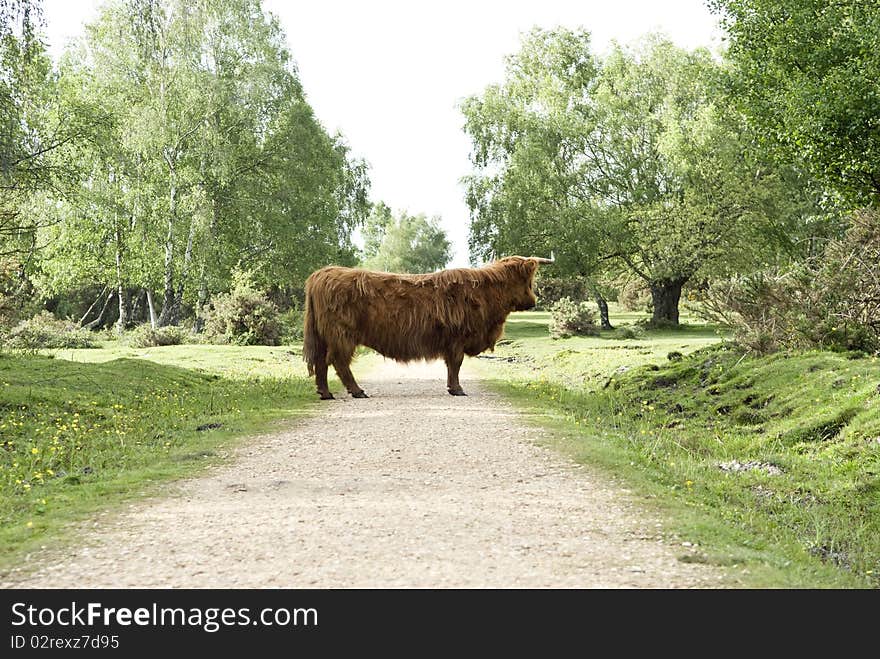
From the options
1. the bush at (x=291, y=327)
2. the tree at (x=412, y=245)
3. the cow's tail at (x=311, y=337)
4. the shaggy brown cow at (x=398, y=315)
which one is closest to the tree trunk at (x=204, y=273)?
the bush at (x=291, y=327)

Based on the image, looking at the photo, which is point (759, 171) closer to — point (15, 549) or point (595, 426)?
point (595, 426)

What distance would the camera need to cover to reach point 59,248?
130 ft

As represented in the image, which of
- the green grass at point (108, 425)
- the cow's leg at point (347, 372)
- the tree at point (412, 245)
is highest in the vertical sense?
the tree at point (412, 245)

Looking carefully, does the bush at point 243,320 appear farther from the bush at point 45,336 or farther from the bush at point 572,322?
the bush at point 572,322

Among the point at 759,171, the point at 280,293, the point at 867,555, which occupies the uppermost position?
the point at 759,171

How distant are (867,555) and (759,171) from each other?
129 feet

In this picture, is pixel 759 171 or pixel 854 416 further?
pixel 759 171

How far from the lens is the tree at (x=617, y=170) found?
4041 cm

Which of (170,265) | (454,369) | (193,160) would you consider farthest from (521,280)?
(193,160)

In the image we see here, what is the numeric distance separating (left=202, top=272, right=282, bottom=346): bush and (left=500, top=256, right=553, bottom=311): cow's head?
1804 centimetres

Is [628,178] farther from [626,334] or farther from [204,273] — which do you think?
[204,273]

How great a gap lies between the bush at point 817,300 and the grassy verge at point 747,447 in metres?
0.67

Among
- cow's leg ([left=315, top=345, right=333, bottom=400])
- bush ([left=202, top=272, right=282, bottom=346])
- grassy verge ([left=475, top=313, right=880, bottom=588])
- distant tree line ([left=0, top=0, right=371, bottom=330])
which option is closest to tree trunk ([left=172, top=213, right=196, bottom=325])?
distant tree line ([left=0, top=0, right=371, bottom=330])

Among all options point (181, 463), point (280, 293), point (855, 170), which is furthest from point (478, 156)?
point (181, 463)
